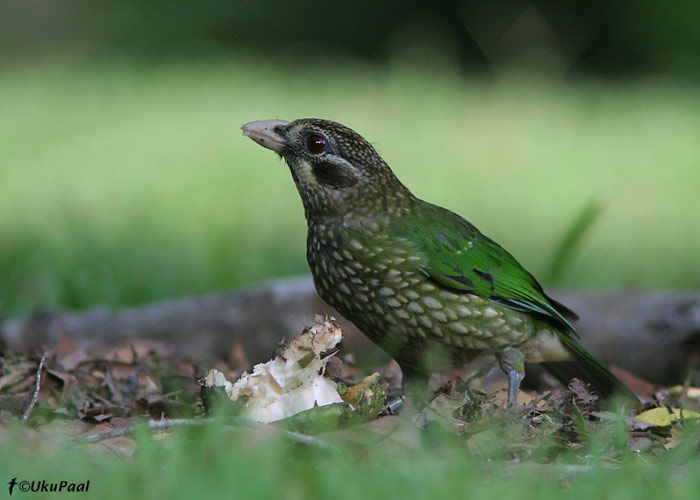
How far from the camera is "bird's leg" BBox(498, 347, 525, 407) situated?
13.0 ft

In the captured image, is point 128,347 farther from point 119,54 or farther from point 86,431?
point 119,54

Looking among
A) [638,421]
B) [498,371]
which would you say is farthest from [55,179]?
[638,421]

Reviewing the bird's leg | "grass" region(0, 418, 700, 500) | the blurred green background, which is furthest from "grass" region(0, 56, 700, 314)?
"grass" region(0, 418, 700, 500)

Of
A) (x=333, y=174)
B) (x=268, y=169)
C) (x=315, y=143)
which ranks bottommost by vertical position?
(x=268, y=169)

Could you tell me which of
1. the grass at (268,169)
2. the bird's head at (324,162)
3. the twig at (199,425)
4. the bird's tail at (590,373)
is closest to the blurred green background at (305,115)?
the grass at (268,169)

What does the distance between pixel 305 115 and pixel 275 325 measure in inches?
268

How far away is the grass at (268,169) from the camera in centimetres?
658

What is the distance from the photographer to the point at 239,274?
6371 millimetres

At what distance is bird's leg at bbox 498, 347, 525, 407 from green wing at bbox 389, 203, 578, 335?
180 mm

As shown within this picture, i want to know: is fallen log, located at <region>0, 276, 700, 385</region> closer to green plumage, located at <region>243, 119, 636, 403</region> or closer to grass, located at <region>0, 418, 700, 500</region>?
green plumage, located at <region>243, 119, 636, 403</region>

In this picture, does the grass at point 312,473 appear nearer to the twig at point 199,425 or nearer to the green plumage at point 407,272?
the twig at point 199,425

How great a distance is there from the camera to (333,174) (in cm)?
411

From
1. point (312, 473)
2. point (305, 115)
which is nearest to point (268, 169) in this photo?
point (305, 115)

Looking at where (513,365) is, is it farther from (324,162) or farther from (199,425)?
(199,425)
